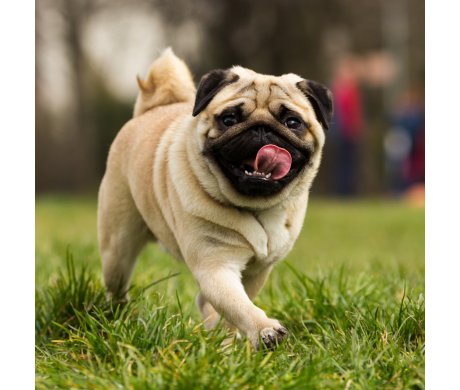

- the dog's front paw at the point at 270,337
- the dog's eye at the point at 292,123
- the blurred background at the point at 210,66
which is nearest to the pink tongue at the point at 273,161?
the dog's eye at the point at 292,123

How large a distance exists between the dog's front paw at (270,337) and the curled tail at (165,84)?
2.00 metres

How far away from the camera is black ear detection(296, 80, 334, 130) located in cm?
296

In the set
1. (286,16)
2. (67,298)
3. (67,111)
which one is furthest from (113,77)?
(67,298)

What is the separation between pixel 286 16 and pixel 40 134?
8151 mm

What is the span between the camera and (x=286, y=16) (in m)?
13.9

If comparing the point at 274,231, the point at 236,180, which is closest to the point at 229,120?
the point at 236,180

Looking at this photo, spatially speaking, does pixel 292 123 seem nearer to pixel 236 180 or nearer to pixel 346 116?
pixel 236 180

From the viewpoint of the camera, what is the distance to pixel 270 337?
242cm

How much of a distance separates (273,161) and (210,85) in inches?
25.0

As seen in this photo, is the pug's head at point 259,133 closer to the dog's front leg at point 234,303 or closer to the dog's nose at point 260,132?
the dog's nose at point 260,132

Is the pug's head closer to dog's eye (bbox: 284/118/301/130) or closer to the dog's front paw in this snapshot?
dog's eye (bbox: 284/118/301/130)

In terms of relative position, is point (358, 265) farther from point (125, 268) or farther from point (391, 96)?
point (391, 96)

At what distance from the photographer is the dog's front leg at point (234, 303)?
8.04 ft

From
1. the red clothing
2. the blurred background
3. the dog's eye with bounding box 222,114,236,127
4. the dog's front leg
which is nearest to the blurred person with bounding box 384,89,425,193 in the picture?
the blurred background
